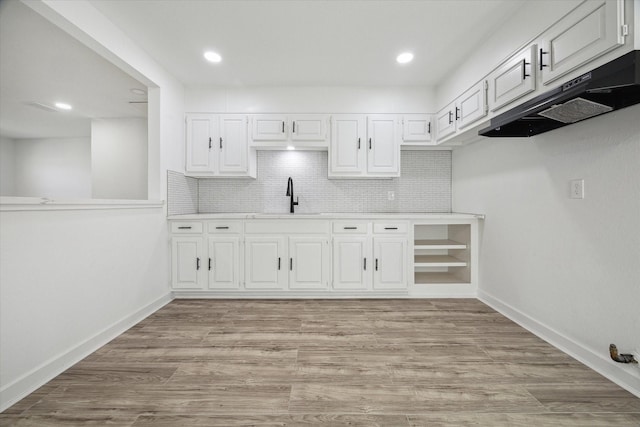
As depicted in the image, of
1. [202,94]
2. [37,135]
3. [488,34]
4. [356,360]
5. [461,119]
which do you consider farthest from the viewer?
[37,135]

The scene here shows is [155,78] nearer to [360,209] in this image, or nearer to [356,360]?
[360,209]

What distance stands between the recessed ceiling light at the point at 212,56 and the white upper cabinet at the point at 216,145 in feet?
2.17

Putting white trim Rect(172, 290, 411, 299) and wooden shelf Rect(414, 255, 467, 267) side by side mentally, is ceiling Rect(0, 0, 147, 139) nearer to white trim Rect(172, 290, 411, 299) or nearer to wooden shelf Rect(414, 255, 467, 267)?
white trim Rect(172, 290, 411, 299)

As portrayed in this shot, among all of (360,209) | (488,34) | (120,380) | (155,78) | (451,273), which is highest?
(488,34)

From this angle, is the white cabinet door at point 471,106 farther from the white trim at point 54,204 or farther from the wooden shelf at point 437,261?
the white trim at point 54,204

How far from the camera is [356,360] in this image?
1837 mm

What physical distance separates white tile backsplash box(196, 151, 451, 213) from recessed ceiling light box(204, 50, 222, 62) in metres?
1.20

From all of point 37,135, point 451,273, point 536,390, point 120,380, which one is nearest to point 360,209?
point 451,273

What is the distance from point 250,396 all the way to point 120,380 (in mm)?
808

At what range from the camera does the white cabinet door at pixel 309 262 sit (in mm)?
3014

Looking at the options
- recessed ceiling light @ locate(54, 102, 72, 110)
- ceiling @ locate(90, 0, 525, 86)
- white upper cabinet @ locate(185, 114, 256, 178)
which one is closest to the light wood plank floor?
white upper cabinet @ locate(185, 114, 256, 178)

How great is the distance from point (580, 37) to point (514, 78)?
1.61 ft

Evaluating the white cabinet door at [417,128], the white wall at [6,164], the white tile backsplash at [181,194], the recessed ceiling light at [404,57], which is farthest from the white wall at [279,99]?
the white wall at [6,164]

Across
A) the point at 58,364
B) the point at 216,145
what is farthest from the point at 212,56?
the point at 58,364
